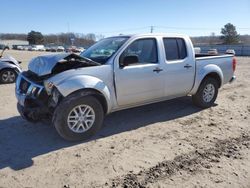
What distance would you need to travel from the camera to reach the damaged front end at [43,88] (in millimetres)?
4688

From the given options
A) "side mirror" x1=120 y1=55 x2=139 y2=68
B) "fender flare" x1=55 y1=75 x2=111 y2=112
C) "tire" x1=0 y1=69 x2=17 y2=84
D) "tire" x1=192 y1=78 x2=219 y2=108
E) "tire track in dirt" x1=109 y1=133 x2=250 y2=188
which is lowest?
"tire track in dirt" x1=109 y1=133 x2=250 y2=188

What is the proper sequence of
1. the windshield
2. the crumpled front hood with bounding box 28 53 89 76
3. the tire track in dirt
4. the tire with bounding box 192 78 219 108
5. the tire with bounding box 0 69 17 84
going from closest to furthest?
the tire track in dirt
the crumpled front hood with bounding box 28 53 89 76
the windshield
the tire with bounding box 192 78 219 108
the tire with bounding box 0 69 17 84

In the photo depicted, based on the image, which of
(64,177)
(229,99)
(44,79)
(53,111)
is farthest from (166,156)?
(229,99)

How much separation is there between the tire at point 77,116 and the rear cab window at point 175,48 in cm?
205

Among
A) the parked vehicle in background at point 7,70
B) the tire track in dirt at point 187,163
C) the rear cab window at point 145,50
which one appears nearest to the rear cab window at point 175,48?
the rear cab window at point 145,50

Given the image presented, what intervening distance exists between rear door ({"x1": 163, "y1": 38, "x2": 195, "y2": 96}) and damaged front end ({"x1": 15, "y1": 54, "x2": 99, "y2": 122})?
172 centimetres

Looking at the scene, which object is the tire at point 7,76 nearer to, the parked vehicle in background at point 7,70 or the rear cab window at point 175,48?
the parked vehicle in background at point 7,70

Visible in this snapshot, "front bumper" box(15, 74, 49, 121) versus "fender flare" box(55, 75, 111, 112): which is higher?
"fender flare" box(55, 75, 111, 112)

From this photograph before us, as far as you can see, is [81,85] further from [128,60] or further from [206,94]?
[206,94]

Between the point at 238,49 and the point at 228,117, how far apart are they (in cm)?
4798

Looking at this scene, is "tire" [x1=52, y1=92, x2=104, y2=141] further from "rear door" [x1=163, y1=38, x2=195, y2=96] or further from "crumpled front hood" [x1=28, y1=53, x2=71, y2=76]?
"rear door" [x1=163, y1=38, x2=195, y2=96]

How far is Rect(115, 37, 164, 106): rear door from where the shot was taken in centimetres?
521

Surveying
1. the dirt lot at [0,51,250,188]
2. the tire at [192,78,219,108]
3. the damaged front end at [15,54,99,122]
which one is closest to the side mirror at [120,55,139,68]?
the damaged front end at [15,54,99,122]

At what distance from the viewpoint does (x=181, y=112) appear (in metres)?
6.68
